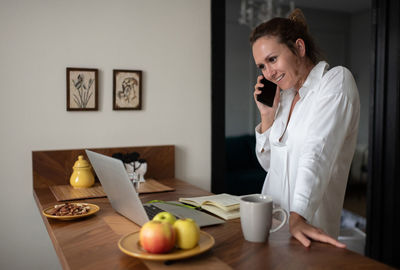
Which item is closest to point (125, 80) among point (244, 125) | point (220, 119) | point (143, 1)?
point (143, 1)

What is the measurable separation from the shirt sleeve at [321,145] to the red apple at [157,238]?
1.61 feet

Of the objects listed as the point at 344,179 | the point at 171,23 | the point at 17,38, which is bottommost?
the point at 344,179

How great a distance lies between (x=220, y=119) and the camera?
2447 mm

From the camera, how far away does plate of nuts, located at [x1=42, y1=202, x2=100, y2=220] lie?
1356 mm

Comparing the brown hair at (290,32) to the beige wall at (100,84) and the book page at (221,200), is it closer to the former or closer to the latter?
the book page at (221,200)

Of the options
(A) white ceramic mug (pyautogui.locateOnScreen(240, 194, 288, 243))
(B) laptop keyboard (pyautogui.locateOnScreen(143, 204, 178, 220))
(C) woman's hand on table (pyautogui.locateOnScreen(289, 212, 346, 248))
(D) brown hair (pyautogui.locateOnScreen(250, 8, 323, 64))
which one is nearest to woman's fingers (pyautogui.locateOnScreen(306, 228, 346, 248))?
(C) woman's hand on table (pyautogui.locateOnScreen(289, 212, 346, 248))

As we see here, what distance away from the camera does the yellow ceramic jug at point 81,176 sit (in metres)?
1.91

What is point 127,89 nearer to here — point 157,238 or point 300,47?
point 300,47

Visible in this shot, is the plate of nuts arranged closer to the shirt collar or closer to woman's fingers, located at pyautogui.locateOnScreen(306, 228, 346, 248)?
woman's fingers, located at pyautogui.locateOnScreen(306, 228, 346, 248)

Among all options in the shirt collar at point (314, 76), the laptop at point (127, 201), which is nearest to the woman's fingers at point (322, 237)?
the laptop at point (127, 201)

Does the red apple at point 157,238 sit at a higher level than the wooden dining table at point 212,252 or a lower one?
higher

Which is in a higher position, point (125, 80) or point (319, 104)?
point (125, 80)

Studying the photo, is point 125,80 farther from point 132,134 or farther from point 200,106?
point 200,106

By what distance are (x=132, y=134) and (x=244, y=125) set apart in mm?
3314
